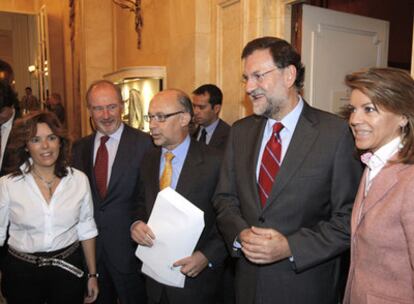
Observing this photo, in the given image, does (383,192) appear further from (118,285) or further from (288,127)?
(118,285)

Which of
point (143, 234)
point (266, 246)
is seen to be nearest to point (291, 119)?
point (266, 246)

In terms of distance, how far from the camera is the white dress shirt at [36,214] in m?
2.08

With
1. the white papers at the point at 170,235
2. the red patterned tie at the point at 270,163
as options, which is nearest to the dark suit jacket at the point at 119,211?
the white papers at the point at 170,235

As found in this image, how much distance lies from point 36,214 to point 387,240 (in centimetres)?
168

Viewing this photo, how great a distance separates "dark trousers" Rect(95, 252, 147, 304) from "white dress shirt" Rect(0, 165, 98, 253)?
388mm

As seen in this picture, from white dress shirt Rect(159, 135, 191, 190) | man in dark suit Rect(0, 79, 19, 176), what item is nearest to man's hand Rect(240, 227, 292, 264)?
white dress shirt Rect(159, 135, 191, 190)

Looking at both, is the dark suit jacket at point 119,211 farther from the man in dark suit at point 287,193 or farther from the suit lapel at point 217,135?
the suit lapel at point 217,135

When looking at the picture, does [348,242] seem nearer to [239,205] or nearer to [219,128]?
[239,205]

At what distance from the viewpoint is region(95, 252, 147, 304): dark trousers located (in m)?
2.49

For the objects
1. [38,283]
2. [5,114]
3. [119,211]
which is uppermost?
[5,114]

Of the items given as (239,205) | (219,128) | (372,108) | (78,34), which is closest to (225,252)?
(239,205)

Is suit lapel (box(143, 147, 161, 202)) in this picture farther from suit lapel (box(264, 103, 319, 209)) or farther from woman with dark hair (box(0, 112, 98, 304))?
suit lapel (box(264, 103, 319, 209))

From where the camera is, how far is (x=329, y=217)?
1.78 metres

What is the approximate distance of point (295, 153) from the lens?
1716mm
